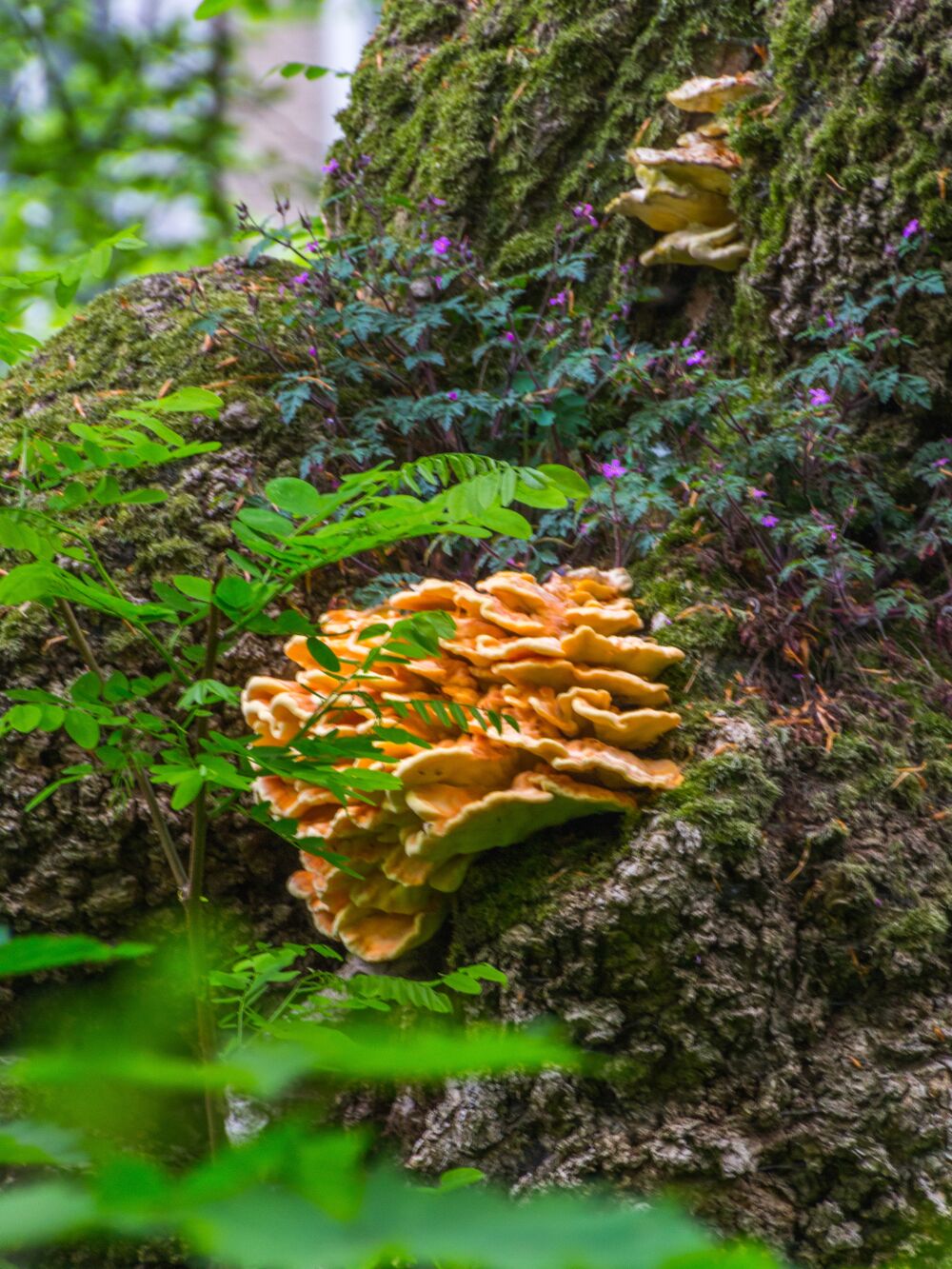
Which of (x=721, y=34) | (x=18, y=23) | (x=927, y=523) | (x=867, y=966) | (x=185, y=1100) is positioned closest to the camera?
(x=867, y=966)

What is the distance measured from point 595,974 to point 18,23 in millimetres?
6918

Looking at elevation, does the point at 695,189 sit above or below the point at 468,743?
Result: above

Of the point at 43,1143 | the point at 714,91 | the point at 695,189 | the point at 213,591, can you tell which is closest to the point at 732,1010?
the point at 213,591

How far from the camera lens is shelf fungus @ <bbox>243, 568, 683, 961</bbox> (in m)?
2.45

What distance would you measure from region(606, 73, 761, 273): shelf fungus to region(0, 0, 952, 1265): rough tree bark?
0.11 meters

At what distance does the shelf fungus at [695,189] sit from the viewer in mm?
3777

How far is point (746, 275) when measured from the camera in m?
3.79

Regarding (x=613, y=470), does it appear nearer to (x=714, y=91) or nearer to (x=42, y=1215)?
(x=714, y=91)

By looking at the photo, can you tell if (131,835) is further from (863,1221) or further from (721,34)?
(721,34)

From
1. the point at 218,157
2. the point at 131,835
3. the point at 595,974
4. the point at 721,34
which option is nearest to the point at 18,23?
the point at 218,157

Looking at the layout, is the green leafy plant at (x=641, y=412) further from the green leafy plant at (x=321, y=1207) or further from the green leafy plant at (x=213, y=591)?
the green leafy plant at (x=321, y=1207)

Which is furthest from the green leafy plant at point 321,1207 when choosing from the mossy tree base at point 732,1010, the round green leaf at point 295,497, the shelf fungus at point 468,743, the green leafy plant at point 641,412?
the green leafy plant at point 641,412

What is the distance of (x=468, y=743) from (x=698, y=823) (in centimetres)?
59

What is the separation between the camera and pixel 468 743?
246cm
